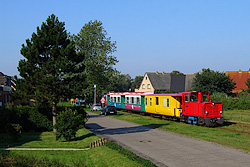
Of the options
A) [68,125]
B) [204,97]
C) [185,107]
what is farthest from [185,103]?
[68,125]

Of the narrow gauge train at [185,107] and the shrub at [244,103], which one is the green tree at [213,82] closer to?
the shrub at [244,103]

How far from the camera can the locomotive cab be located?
25766 mm

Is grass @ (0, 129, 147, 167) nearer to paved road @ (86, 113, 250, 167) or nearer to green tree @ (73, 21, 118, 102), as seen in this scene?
paved road @ (86, 113, 250, 167)

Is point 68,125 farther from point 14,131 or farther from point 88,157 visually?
point 88,157

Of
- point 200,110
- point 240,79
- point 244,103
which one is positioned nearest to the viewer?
point 200,110

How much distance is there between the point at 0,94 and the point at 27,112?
1120 cm

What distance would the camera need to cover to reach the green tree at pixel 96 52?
182 feet

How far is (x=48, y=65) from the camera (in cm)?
2097

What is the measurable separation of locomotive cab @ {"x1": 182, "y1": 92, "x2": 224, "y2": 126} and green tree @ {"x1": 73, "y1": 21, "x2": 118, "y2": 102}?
29.4m

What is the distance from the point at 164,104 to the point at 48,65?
16511 mm

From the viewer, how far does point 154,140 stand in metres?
19.1

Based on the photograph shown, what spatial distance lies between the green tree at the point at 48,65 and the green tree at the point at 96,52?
1259 inches

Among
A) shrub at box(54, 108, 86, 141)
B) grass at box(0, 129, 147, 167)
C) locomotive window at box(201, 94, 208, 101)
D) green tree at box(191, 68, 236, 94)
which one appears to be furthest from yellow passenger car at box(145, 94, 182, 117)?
green tree at box(191, 68, 236, 94)

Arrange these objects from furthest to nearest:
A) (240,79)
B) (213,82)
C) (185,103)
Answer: (240,79) → (213,82) → (185,103)
